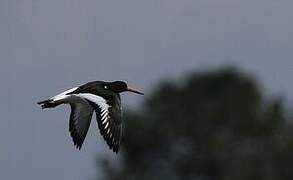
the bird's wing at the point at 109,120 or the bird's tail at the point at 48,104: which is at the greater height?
the bird's tail at the point at 48,104

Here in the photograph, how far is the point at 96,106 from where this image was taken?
101 feet

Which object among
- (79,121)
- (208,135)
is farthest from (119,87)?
(208,135)

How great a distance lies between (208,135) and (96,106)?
3559 cm

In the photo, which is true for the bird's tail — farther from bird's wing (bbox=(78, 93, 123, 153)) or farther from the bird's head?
the bird's head

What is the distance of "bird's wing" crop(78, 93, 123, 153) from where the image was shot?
100ft

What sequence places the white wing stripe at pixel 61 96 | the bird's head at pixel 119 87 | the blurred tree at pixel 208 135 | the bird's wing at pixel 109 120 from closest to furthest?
the bird's wing at pixel 109 120
the white wing stripe at pixel 61 96
the bird's head at pixel 119 87
the blurred tree at pixel 208 135

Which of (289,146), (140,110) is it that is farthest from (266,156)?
(140,110)

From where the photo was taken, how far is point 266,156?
6538 centimetres

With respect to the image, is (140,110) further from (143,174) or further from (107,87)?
(107,87)

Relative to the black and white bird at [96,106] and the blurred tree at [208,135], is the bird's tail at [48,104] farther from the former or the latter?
the blurred tree at [208,135]

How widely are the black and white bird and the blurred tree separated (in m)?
29.1

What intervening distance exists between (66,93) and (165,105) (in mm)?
36866

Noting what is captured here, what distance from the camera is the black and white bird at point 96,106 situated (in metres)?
30.6

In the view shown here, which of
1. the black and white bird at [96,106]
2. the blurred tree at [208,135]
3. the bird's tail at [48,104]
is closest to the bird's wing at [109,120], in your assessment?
the black and white bird at [96,106]
